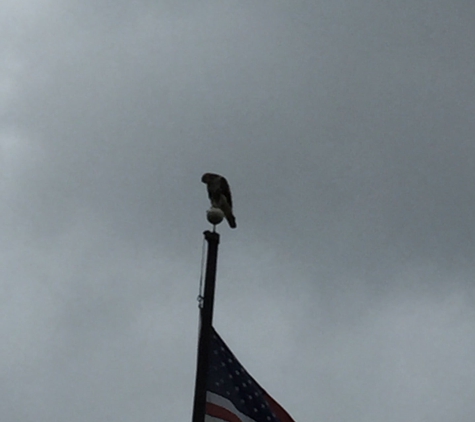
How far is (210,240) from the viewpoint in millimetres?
11859

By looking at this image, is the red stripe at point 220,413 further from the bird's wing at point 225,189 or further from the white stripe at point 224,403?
the bird's wing at point 225,189

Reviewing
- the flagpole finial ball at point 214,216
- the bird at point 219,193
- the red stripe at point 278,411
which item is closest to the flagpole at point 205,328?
the flagpole finial ball at point 214,216

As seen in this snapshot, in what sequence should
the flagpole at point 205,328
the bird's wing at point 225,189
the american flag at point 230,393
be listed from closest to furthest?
1. the flagpole at point 205,328
2. the american flag at point 230,393
3. the bird's wing at point 225,189

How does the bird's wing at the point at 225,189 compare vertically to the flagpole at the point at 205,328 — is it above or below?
above

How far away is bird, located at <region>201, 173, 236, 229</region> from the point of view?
Result: 1214 centimetres

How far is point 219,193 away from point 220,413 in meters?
2.96

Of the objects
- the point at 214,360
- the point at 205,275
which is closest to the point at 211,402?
the point at 214,360

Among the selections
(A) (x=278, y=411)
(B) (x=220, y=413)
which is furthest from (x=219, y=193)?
(A) (x=278, y=411)

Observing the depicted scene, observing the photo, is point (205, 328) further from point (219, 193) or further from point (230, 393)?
point (219, 193)

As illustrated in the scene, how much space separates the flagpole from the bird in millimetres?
466

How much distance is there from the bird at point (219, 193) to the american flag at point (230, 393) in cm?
173

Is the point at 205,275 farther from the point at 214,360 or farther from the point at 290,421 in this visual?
the point at 290,421

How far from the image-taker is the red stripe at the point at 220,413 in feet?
38.8

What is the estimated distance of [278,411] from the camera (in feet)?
43.9
